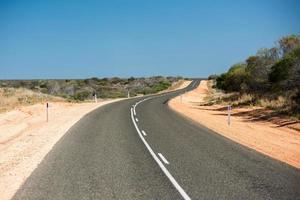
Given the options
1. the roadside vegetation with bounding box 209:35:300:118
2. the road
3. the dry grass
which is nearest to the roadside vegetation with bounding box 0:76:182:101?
the dry grass

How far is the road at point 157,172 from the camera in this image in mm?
8656

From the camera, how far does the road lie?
341 inches

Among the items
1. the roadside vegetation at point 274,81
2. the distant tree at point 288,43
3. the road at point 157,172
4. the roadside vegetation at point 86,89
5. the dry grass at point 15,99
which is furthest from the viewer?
the roadside vegetation at point 86,89

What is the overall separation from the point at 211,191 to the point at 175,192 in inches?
27.8

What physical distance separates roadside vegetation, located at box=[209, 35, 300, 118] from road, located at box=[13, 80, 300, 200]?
52.0 feet

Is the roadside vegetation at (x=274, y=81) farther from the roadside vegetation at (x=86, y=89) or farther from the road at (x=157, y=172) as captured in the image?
the roadside vegetation at (x=86, y=89)

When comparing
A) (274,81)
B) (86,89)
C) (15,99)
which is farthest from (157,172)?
(86,89)

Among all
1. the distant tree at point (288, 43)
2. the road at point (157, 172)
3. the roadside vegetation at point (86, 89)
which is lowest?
the roadside vegetation at point (86, 89)

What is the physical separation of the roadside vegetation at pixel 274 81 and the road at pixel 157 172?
15.8 meters

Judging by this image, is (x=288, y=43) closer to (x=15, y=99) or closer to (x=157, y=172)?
(x=15, y=99)

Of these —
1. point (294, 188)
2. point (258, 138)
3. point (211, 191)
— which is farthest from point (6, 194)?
A: point (258, 138)

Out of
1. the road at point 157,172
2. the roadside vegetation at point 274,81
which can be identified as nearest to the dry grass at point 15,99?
the roadside vegetation at point 274,81

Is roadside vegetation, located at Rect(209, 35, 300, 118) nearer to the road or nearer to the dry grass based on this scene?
the road

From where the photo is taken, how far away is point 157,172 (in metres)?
10.8
